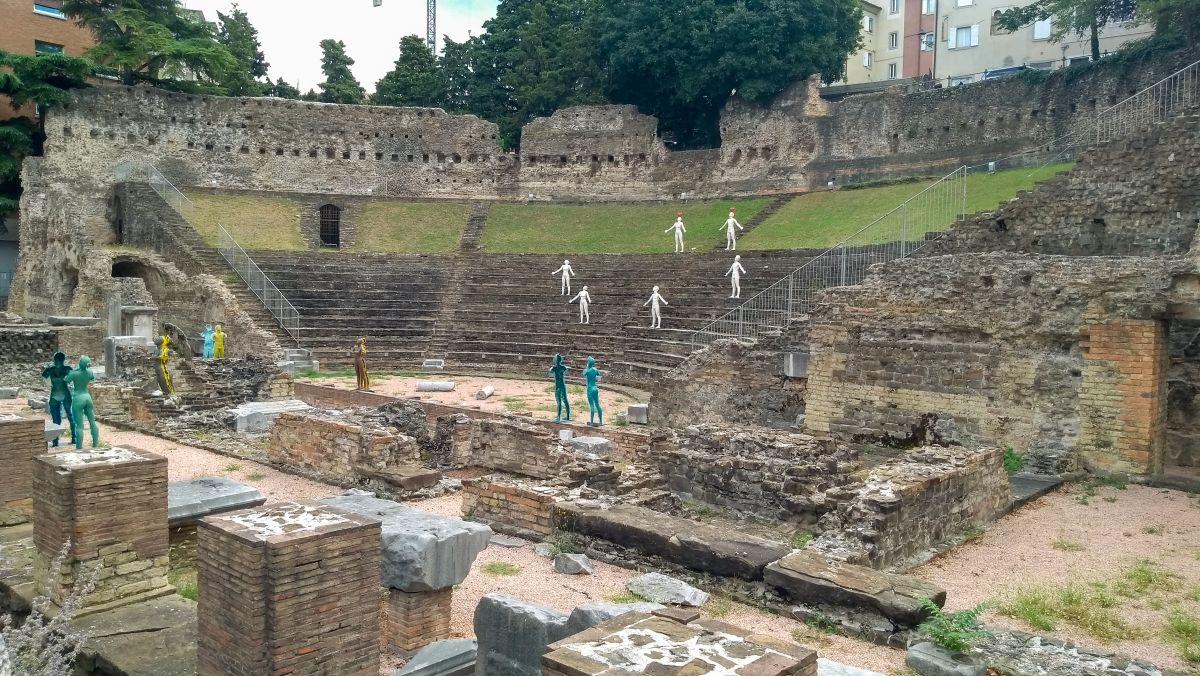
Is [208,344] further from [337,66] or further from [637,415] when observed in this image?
[337,66]

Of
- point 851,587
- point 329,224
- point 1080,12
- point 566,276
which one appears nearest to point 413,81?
point 329,224

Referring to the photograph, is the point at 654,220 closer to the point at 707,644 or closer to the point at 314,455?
the point at 314,455

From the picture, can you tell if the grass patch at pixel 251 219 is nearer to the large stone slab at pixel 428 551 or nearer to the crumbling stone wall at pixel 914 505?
the crumbling stone wall at pixel 914 505

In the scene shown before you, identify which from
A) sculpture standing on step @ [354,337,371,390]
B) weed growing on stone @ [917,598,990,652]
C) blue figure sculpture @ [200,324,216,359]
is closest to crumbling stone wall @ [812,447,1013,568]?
weed growing on stone @ [917,598,990,652]

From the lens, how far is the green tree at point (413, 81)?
150ft

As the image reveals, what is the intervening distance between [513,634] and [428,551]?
1071 mm

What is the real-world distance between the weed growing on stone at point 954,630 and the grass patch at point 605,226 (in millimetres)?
23672

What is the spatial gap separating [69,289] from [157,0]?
14304 mm

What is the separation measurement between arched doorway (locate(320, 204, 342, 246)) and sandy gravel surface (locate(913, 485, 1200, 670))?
105 ft

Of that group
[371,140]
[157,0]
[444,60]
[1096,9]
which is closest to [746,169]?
[1096,9]

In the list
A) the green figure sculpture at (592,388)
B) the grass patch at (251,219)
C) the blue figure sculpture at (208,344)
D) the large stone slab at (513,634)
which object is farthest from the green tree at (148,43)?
the large stone slab at (513,634)

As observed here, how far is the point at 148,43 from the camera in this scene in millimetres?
34062

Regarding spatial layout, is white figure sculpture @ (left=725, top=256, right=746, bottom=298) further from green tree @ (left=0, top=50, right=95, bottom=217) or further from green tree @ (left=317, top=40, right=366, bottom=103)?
green tree @ (left=317, top=40, right=366, bottom=103)

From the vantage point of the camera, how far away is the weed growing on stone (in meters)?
5.48
